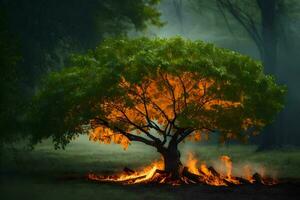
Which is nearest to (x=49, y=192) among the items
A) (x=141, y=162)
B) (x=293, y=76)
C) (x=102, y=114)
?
(x=102, y=114)

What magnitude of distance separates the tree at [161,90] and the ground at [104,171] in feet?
6.85

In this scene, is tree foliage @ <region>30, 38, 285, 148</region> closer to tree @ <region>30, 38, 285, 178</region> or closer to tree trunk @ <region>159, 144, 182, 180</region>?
tree @ <region>30, 38, 285, 178</region>

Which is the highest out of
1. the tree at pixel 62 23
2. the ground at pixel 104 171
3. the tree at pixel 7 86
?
the tree at pixel 62 23

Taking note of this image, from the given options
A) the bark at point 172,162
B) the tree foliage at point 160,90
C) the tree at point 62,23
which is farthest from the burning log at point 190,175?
the tree at point 62,23

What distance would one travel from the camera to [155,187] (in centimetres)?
2055

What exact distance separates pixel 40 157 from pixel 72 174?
7668mm

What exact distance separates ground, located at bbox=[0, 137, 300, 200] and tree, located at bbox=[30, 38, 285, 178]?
2.09m

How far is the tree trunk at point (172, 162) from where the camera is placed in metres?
22.3

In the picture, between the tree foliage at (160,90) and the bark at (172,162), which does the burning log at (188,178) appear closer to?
the bark at (172,162)

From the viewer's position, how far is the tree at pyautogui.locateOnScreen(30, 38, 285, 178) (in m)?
20.3

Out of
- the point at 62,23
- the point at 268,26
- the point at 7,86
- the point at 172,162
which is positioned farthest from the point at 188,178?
the point at 268,26

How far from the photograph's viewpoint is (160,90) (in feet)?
69.9

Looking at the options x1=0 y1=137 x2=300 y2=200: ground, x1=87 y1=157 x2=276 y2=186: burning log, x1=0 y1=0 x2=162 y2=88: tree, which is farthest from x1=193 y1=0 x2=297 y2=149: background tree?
x1=87 y1=157 x2=276 y2=186: burning log

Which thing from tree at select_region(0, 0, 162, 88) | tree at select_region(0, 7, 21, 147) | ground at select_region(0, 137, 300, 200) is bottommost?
ground at select_region(0, 137, 300, 200)
